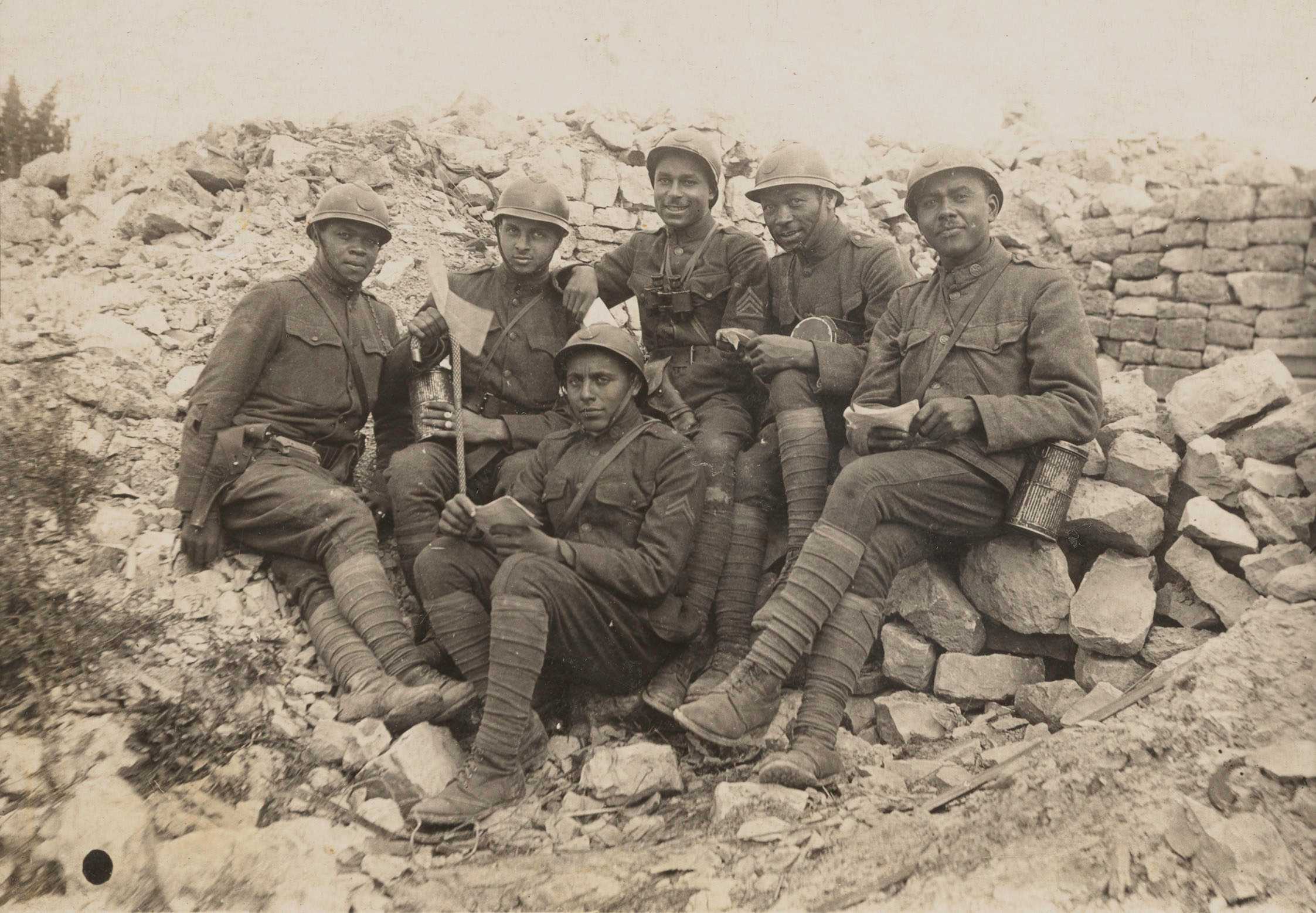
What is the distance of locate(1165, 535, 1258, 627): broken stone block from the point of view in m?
3.49

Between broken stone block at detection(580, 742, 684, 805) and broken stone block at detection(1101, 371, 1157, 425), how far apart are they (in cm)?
263

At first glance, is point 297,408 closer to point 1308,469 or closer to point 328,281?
point 328,281

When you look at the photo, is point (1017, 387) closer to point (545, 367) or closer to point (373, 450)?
point (545, 367)

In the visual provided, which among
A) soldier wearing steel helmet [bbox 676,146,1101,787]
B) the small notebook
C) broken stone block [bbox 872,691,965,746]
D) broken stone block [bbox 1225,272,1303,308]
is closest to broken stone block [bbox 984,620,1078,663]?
broken stone block [bbox 872,691,965,746]

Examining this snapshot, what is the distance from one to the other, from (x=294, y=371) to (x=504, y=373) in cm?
100

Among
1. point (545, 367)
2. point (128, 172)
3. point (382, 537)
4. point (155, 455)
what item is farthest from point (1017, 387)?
point (128, 172)

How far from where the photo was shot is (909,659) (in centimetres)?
386

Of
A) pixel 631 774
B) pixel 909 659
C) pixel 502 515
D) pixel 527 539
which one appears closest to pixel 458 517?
pixel 502 515

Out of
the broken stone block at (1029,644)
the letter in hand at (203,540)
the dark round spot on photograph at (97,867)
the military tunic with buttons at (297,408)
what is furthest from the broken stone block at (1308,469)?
the letter in hand at (203,540)

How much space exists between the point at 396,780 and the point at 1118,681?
9.26ft

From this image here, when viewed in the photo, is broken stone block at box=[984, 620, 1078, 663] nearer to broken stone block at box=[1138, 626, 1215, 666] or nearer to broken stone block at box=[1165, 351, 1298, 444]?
broken stone block at box=[1138, 626, 1215, 666]

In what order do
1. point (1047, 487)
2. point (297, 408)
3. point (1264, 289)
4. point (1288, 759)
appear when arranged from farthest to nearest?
point (1264, 289)
point (297, 408)
point (1047, 487)
point (1288, 759)

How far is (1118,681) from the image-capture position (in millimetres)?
3539

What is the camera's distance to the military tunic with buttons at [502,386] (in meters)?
4.17
